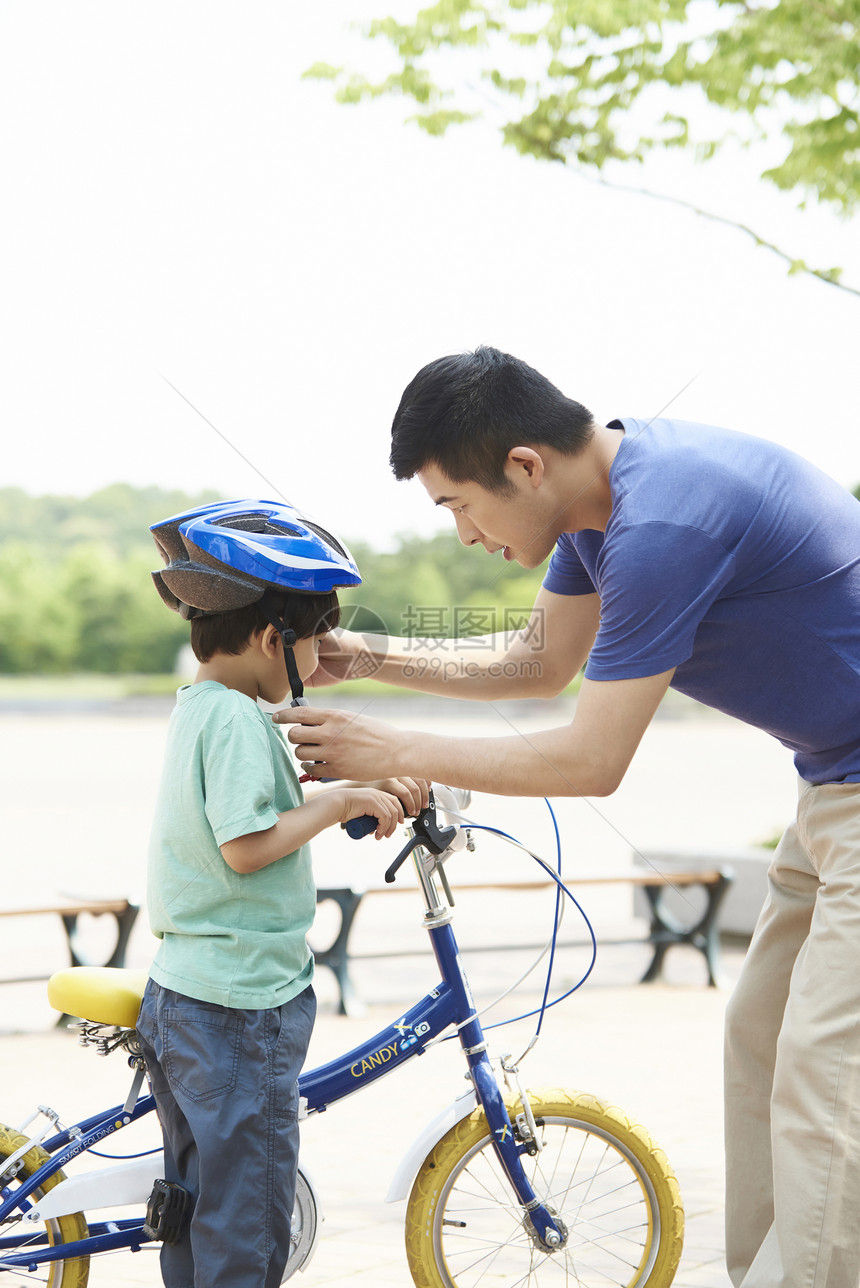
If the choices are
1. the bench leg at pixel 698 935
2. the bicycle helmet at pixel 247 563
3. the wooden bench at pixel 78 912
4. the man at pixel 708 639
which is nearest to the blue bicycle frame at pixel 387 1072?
the man at pixel 708 639

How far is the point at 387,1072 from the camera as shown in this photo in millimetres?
2363

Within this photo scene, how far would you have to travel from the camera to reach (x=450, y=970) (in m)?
2.37

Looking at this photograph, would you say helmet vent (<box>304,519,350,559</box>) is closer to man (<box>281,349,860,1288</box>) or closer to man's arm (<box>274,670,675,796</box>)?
man (<box>281,349,860,1288</box>)

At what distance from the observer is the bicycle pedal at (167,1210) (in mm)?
2123

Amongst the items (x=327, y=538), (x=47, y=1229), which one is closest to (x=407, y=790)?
(x=327, y=538)

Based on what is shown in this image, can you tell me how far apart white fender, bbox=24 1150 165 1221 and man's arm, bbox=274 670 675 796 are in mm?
849

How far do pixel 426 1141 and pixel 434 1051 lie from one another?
3.08 meters

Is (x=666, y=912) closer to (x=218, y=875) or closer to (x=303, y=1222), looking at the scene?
(x=303, y=1222)

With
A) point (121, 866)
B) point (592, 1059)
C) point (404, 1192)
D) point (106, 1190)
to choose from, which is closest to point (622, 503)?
point (404, 1192)

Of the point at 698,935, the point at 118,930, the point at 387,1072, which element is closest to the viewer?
the point at 387,1072

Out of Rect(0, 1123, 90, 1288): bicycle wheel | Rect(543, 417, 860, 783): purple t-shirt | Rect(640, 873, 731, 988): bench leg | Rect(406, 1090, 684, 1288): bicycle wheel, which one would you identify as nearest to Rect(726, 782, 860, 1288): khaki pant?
Rect(543, 417, 860, 783): purple t-shirt

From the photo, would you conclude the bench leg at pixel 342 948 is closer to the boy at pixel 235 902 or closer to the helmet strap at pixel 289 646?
the boy at pixel 235 902

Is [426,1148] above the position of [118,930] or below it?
above

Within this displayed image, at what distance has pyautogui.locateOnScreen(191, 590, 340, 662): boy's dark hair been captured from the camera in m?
2.19
